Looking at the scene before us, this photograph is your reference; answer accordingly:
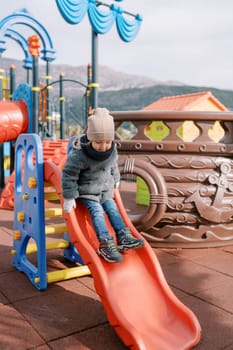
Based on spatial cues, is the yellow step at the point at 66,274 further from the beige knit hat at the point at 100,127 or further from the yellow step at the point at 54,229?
the beige knit hat at the point at 100,127

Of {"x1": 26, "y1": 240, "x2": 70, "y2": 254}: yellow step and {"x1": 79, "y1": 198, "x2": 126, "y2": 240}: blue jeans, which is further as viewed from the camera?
{"x1": 26, "y1": 240, "x2": 70, "y2": 254}: yellow step

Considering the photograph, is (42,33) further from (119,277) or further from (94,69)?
(119,277)

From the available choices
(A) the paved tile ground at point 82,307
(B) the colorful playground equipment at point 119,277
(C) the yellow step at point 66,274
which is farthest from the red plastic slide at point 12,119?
(C) the yellow step at point 66,274

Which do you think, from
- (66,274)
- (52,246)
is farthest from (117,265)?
(52,246)

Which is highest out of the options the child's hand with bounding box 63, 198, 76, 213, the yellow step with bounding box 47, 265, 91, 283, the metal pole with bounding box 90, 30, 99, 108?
the metal pole with bounding box 90, 30, 99, 108

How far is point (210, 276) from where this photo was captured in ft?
10.6

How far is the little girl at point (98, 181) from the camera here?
2422mm

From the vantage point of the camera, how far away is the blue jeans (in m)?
2.48

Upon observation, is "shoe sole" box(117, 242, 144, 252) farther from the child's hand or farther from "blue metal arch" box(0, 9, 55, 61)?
"blue metal arch" box(0, 9, 55, 61)

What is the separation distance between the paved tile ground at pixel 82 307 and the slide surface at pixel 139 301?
0.14 m

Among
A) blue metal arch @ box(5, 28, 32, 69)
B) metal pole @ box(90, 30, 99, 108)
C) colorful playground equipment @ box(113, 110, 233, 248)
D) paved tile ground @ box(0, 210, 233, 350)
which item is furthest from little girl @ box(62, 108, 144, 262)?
blue metal arch @ box(5, 28, 32, 69)

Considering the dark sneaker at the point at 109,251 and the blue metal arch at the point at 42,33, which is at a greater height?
the blue metal arch at the point at 42,33

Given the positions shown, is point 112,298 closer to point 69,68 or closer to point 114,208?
point 114,208

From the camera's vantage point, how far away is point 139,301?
2.32 meters
